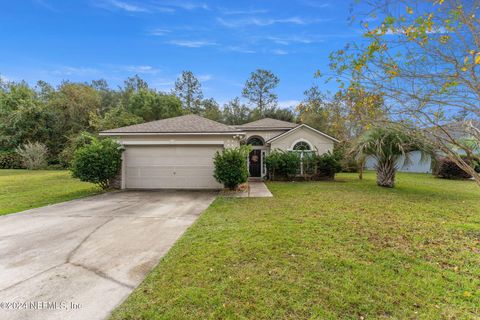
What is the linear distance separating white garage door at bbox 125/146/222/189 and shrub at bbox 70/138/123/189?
93 centimetres

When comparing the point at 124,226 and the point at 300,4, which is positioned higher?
the point at 300,4

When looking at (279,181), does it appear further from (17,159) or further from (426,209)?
(17,159)

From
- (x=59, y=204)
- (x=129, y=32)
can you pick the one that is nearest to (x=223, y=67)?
(x=129, y=32)

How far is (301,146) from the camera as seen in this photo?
53.7ft

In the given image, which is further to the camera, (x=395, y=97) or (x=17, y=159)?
(x=17, y=159)

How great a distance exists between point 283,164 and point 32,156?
84.3ft

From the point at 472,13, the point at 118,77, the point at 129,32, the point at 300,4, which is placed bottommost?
the point at 472,13

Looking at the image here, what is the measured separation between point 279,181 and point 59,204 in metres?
11.5

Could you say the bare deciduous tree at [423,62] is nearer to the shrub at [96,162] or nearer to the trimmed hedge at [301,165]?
the shrub at [96,162]

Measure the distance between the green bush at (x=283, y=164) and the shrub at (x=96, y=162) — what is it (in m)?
9.07

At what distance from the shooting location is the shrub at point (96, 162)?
10.0 metres

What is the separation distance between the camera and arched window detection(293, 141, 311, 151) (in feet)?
53.4

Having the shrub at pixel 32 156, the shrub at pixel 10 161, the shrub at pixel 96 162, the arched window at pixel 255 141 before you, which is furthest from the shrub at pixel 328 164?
the shrub at pixel 10 161

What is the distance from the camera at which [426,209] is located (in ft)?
24.8
